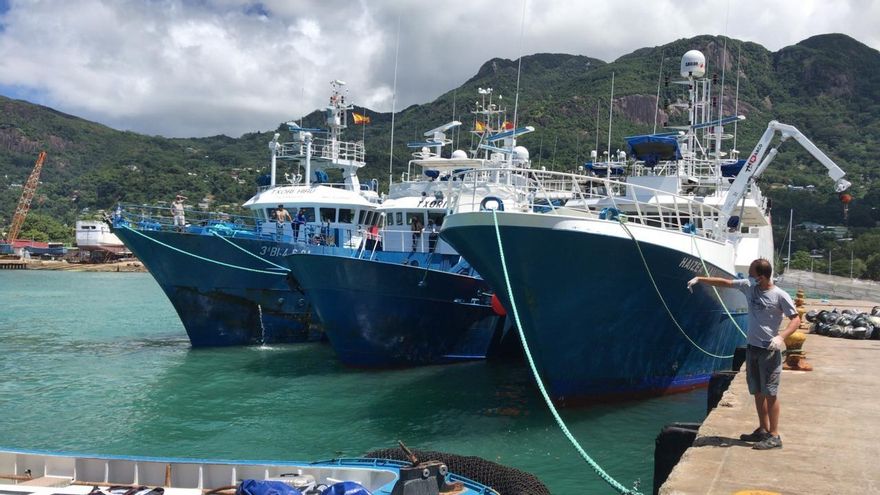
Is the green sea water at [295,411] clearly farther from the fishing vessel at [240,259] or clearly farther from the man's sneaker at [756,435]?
the man's sneaker at [756,435]

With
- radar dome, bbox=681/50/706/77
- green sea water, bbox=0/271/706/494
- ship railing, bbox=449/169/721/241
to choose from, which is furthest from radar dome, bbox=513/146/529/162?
green sea water, bbox=0/271/706/494

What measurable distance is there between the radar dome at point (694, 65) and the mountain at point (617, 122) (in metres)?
42.3

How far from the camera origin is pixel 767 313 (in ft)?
20.8

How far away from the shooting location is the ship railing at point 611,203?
1203 centimetres

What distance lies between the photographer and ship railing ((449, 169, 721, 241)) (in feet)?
39.5

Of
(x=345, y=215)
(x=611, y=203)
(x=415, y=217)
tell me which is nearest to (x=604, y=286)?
(x=611, y=203)

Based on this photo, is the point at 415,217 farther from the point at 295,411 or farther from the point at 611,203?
the point at 611,203

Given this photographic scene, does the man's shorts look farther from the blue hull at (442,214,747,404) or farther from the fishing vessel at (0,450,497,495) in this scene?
the blue hull at (442,214,747,404)

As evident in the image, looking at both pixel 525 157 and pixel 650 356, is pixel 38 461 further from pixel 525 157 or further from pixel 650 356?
pixel 525 157

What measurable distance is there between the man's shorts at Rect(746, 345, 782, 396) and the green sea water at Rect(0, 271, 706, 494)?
11.8 ft

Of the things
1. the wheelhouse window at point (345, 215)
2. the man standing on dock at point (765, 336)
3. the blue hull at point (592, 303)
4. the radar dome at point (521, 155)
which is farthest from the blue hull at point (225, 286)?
the man standing on dock at point (765, 336)

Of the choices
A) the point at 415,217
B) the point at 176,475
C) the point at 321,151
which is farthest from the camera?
the point at 321,151

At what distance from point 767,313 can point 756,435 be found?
45.8 inches

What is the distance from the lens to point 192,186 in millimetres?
122250
